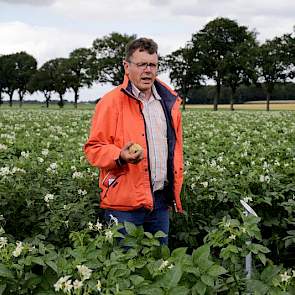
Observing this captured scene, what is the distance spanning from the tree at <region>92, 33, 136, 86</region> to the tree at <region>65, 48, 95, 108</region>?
218 cm

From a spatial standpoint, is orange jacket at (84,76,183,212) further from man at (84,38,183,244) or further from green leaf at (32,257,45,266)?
green leaf at (32,257,45,266)

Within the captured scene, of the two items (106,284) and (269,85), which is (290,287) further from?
(269,85)

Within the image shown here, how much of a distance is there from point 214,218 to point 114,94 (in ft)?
5.72

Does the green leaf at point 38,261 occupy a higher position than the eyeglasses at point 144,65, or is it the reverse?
the eyeglasses at point 144,65

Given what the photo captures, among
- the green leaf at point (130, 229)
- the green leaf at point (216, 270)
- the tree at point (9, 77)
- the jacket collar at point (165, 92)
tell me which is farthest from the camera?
the tree at point (9, 77)

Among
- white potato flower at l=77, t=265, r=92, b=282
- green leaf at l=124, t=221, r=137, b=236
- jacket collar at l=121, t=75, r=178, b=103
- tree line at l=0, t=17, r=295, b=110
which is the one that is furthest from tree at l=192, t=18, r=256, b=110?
white potato flower at l=77, t=265, r=92, b=282

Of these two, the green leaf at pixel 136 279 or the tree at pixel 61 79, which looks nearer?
the green leaf at pixel 136 279

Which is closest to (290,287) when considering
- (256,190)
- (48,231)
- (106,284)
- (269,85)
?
(106,284)

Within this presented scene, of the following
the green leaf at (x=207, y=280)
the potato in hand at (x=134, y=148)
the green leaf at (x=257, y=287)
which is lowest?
the green leaf at (x=257, y=287)

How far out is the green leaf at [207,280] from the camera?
8.05 feet

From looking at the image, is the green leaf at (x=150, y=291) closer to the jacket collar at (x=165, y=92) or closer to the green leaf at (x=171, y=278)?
the green leaf at (x=171, y=278)

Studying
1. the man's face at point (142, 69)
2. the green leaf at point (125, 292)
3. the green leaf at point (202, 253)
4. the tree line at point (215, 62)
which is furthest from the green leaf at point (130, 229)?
the tree line at point (215, 62)

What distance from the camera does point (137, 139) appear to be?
398 centimetres

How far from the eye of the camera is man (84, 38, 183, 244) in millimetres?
3945
